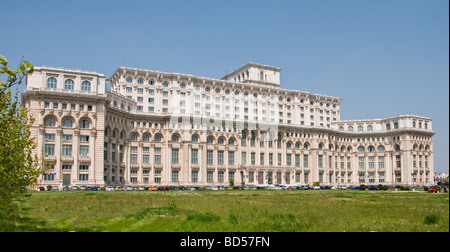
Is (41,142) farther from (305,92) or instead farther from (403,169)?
(403,169)

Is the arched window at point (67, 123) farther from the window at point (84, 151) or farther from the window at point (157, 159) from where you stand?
the window at point (157, 159)

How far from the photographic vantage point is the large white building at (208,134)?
96312mm

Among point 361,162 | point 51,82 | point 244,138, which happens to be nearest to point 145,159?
point 244,138

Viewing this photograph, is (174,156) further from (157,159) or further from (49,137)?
(49,137)

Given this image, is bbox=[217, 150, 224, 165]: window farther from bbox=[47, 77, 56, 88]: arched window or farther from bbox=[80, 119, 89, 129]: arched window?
bbox=[47, 77, 56, 88]: arched window

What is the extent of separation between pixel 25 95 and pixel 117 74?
34.7m

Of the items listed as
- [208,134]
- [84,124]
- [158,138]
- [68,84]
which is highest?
[68,84]

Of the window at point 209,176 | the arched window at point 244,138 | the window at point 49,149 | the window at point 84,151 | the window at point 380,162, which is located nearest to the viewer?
the window at point 49,149

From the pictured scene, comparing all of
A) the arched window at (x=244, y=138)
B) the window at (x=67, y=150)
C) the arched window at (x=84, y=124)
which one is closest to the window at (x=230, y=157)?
the arched window at (x=244, y=138)

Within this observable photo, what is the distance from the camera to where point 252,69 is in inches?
5669

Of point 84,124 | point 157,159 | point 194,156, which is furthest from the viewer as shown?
point 194,156

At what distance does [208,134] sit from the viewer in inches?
5012

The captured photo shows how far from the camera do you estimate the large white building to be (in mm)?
96312
